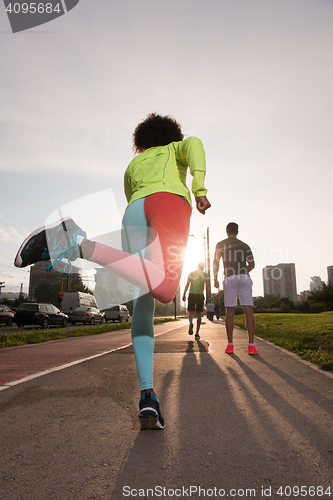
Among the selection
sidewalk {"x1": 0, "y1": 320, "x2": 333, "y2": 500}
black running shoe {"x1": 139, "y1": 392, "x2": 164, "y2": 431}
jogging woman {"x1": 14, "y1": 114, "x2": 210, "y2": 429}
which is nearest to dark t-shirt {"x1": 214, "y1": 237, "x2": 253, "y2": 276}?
sidewalk {"x1": 0, "y1": 320, "x2": 333, "y2": 500}

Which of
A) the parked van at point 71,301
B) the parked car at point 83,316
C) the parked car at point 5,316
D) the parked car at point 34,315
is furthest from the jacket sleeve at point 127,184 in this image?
the parked van at point 71,301

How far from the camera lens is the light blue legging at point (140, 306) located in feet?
7.39

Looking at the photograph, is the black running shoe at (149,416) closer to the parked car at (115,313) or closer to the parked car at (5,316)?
the parked car at (5,316)

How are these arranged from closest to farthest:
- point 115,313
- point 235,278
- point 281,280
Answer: point 235,278 → point 115,313 → point 281,280

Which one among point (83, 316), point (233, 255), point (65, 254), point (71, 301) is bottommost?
point (83, 316)

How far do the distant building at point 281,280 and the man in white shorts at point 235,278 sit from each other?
103705 millimetres

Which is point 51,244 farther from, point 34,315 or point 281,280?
point 281,280

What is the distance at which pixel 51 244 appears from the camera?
2137mm

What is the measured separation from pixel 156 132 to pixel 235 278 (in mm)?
3237

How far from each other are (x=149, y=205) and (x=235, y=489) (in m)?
1.67

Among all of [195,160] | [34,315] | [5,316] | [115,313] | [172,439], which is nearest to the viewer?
[172,439]

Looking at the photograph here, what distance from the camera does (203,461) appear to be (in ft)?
5.25

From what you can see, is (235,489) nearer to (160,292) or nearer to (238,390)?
(160,292)

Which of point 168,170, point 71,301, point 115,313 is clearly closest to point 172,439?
point 168,170
